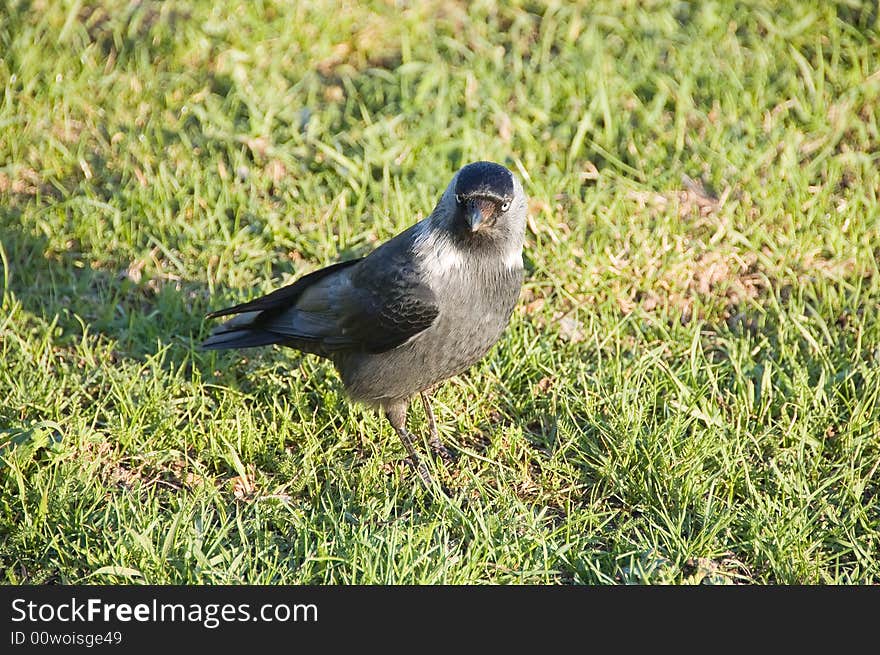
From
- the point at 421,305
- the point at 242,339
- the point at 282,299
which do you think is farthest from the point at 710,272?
the point at 242,339

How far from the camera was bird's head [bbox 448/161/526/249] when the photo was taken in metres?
4.20

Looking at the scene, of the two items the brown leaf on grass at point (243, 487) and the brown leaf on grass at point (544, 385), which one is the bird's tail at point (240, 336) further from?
the brown leaf on grass at point (544, 385)

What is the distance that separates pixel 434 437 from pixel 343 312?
75 centimetres

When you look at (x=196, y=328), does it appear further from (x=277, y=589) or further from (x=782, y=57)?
(x=782, y=57)

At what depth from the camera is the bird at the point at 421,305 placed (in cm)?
433

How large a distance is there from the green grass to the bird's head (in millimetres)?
917

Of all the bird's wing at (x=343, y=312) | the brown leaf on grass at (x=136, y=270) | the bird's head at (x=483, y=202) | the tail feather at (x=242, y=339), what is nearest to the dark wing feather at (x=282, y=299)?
the bird's wing at (x=343, y=312)

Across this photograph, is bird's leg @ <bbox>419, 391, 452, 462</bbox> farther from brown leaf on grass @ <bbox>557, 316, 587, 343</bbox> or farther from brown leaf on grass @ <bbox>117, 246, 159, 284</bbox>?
brown leaf on grass @ <bbox>117, 246, 159, 284</bbox>

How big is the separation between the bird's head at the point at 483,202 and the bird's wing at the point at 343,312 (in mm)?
326

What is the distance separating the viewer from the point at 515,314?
17.5ft

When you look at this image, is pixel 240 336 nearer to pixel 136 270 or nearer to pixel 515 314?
pixel 136 270

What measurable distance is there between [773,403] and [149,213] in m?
3.67

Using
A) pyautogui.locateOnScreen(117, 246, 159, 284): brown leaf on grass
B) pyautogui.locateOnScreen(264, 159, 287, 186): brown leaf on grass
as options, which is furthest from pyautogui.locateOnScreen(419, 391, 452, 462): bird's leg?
pyautogui.locateOnScreen(264, 159, 287, 186): brown leaf on grass

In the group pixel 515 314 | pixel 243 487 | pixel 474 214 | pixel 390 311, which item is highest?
pixel 474 214
